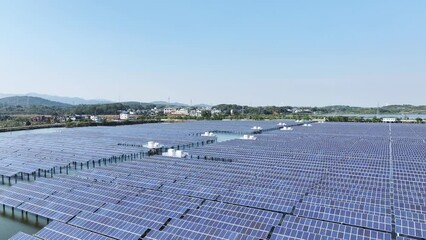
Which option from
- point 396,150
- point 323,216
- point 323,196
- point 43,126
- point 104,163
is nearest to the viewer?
point 323,216

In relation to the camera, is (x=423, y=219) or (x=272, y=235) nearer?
(x=272, y=235)

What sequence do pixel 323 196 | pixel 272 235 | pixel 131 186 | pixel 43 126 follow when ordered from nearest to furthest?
1. pixel 272 235
2. pixel 323 196
3. pixel 131 186
4. pixel 43 126

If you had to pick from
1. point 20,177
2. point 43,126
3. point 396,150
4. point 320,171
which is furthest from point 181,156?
point 43,126

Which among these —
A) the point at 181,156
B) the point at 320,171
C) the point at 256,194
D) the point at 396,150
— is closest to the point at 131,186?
the point at 256,194

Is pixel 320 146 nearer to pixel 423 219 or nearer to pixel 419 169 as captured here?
pixel 419 169

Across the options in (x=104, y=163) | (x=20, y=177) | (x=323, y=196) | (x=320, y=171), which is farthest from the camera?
(x=104, y=163)

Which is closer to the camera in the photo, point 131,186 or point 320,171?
point 131,186

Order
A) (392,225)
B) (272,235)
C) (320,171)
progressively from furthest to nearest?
(320,171), (392,225), (272,235)

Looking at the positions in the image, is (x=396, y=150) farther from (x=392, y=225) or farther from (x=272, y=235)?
(x=272, y=235)
